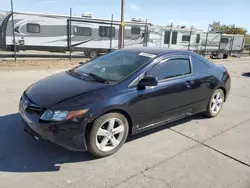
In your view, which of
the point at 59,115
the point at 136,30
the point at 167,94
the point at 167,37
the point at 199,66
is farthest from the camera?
the point at 167,37

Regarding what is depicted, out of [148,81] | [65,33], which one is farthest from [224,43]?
[148,81]

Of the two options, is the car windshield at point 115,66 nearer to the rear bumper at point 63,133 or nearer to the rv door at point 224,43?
the rear bumper at point 63,133

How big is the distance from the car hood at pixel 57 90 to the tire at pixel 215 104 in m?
2.60

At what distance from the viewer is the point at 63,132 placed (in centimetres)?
272

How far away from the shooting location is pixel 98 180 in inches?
104

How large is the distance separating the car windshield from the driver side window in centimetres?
21

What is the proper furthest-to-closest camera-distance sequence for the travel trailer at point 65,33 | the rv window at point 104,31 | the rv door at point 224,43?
the rv door at point 224,43 < the rv window at point 104,31 < the travel trailer at point 65,33

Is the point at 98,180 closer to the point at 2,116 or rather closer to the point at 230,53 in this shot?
the point at 2,116

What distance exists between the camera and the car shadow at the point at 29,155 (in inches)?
111

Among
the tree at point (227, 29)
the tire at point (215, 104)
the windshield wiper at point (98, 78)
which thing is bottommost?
the tire at point (215, 104)

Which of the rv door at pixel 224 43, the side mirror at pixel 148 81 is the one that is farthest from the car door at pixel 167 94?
the rv door at pixel 224 43

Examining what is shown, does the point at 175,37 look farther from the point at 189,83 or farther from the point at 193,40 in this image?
the point at 189,83

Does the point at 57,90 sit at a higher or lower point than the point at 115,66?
lower

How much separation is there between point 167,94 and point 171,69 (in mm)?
468
